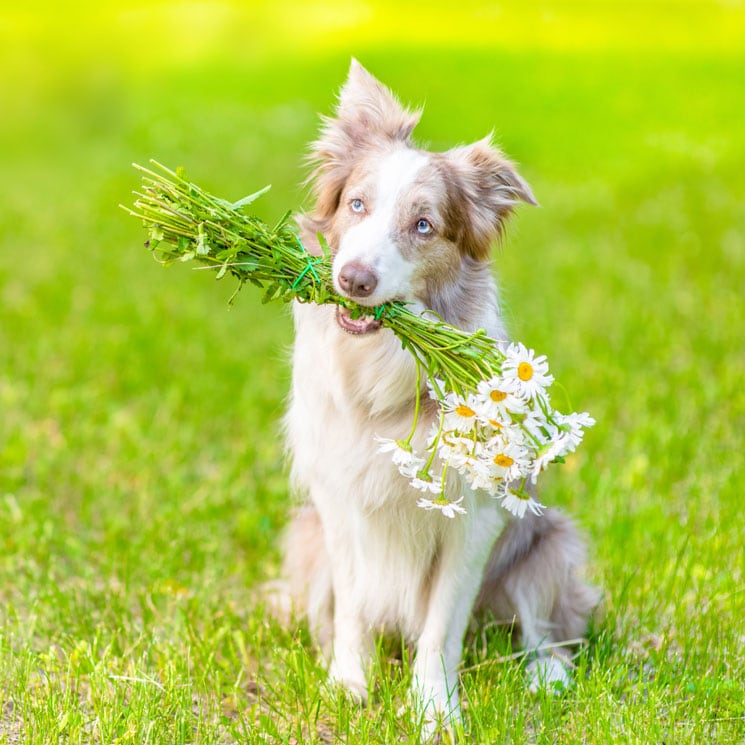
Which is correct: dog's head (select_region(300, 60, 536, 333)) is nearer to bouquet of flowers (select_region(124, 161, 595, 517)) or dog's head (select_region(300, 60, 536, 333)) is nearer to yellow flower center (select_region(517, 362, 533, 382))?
bouquet of flowers (select_region(124, 161, 595, 517))

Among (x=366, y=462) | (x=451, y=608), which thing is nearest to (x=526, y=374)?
(x=366, y=462)

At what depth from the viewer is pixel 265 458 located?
18.8 feet

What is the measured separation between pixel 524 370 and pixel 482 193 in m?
0.89

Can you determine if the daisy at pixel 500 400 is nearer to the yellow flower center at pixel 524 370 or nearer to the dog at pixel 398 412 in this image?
the yellow flower center at pixel 524 370

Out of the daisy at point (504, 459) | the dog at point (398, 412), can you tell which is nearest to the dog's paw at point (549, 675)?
the dog at point (398, 412)

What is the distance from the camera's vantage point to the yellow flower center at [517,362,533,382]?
Result: 280 cm

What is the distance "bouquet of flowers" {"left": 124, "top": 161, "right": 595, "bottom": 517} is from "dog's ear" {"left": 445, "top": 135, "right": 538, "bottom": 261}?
0.36 metres

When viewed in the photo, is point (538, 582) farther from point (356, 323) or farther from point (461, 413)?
point (356, 323)

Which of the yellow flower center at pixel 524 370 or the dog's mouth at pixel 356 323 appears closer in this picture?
the yellow flower center at pixel 524 370

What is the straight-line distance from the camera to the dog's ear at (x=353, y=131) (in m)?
3.50

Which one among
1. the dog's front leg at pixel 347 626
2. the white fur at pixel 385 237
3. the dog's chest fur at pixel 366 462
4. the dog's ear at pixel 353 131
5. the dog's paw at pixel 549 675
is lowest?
the dog's paw at pixel 549 675

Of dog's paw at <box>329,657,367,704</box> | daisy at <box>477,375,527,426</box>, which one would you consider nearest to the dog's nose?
daisy at <box>477,375,527,426</box>

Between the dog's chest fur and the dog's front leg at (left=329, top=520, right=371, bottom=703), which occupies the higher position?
the dog's chest fur

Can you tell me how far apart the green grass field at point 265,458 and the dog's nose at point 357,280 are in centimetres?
85
